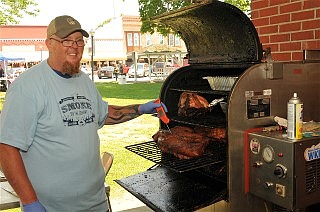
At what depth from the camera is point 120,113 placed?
3.29 metres

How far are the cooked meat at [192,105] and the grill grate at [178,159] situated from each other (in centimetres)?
32

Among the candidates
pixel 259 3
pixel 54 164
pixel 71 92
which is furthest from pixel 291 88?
pixel 54 164

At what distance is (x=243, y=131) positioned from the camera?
7.91 ft

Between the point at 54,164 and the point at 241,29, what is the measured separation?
65.6 inches

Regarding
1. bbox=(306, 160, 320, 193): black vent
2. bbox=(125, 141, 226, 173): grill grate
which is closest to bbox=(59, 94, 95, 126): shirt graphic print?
bbox=(125, 141, 226, 173): grill grate

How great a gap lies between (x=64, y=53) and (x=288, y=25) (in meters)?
1.97

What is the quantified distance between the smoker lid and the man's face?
838mm

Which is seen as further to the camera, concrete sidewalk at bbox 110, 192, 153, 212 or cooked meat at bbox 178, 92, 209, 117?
concrete sidewalk at bbox 110, 192, 153, 212

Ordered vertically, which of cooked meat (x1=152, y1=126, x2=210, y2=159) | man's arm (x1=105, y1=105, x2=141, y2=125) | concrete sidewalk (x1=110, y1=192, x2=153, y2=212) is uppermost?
man's arm (x1=105, y1=105, x2=141, y2=125)

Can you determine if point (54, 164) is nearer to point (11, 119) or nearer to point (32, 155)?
point (32, 155)

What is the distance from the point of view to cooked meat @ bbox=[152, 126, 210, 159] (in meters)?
2.76

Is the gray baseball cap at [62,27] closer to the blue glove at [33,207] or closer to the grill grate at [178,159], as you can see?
the grill grate at [178,159]

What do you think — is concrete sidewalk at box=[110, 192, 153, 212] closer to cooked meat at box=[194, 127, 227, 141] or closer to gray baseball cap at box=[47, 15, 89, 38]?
cooked meat at box=[194, 127, 227, 141]

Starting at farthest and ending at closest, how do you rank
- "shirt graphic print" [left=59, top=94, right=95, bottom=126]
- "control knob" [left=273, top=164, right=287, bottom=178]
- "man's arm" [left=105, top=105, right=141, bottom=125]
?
"man's arm" [left=105, top=105, right=141, bottom=125], "shirt graphic print" [left=59, top=94, right=95, bottom=126], "control knob" [left=273, top=164, right=287, bottom=178]
